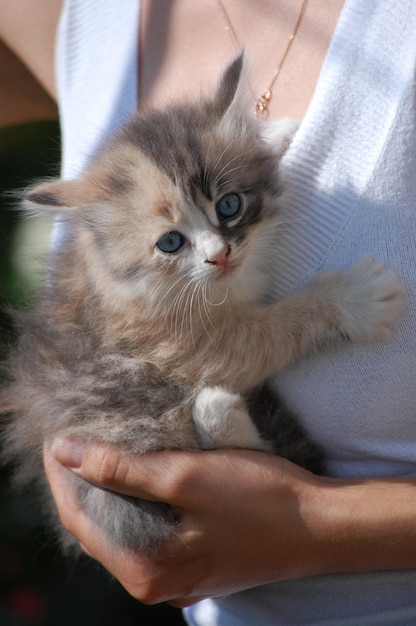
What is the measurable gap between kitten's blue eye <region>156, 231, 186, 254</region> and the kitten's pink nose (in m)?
0.06

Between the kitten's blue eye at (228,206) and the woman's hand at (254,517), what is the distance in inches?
16.5

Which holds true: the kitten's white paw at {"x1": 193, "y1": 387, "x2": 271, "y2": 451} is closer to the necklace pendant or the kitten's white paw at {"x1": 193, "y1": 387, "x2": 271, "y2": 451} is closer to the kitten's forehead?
the kitten's forehead

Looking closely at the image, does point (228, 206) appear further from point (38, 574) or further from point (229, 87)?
point (38, 574)

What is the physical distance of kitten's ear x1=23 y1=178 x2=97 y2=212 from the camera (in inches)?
46.8

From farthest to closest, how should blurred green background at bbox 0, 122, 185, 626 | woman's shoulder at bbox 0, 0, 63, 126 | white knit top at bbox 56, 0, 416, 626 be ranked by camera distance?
blurred green background at bbox 0, 122, 185, 626 < woman's shoulder at bbox 0, 0, 63, 126 < white knit top at bbox 56, 0, 416, 626

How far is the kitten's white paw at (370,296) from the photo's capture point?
43.3 inches

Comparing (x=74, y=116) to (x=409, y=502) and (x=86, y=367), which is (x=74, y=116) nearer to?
(x=86, y=367)

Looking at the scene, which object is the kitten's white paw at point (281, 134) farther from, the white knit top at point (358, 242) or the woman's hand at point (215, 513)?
the woman's hand at point (215, 513)

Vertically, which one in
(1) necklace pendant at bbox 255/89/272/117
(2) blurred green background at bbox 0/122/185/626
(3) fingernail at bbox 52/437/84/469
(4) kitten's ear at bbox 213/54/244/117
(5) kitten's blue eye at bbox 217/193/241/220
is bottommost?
(2) blurred green background at bbox 0/122/185/626

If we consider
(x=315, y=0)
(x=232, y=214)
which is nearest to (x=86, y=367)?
(x=232, y=214)

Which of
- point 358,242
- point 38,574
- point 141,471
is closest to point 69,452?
point 141,471

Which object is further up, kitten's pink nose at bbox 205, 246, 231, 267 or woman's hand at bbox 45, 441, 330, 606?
kitten's pink nose at bbox 205, 246, 231, 267

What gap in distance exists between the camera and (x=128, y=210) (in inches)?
48.1

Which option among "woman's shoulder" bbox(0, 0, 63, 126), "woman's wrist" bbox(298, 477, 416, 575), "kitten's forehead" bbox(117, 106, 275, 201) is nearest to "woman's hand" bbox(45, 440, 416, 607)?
"woman's wrist" bbox(298, 477, 416, 575)
